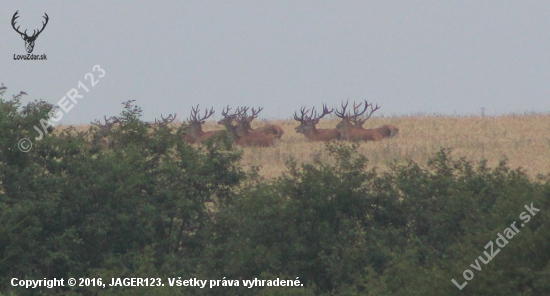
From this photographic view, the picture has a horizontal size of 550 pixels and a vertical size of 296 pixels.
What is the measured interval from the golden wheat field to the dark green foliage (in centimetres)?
534

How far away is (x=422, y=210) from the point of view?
14023 mm

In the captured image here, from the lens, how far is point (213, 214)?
47.9 feet

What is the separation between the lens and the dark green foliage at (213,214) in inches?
504

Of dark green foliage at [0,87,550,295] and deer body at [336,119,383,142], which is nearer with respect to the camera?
dark green foliage at [0,87,550,295]

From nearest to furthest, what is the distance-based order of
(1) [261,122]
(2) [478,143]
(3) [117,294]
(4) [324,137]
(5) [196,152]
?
(3) [117,294] → (5) [196,152] → (2) [478,143] → (4) [324,137] → (1) [261,122]

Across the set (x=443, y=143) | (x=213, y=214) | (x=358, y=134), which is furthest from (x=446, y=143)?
(x=213, y=214)

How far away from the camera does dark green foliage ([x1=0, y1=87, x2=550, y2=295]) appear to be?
12.8 metres

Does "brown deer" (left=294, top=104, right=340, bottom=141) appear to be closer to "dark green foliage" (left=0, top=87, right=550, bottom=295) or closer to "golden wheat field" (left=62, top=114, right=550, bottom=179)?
"golden wheat field" (left=62, top=114, right=550, bottom=179)

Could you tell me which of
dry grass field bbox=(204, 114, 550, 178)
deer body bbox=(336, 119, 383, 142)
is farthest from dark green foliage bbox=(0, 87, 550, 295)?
deer body bbox=(336, 119, 383, 142)

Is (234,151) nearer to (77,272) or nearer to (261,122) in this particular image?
(77,272)

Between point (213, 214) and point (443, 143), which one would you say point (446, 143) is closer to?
point (443, 143)

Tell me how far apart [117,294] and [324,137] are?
19.2 m

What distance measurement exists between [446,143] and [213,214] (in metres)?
14.9

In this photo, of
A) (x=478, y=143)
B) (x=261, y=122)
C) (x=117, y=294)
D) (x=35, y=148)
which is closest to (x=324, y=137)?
(x=478, y=143)
